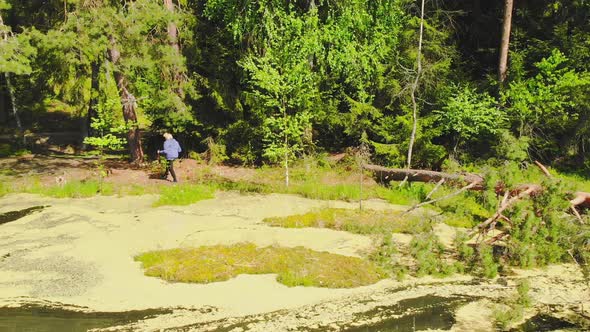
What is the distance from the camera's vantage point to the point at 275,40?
56.6 ft

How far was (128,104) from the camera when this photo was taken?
18656 mm

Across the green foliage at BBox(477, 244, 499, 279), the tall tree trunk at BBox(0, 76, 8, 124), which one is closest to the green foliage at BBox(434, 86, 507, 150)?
the green foliage at BBox(477, 244, 499, 279)

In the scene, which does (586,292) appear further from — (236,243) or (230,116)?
(230,116)

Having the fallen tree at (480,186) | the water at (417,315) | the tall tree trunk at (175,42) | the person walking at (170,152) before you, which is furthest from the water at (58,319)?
the tall tree trunk at (175,42)

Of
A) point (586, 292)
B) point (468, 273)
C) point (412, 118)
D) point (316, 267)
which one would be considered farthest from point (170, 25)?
point (586, 292)

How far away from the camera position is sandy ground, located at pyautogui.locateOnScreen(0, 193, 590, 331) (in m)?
8.48

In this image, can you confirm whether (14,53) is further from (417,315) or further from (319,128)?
(417,315)

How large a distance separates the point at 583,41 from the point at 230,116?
13.8 m

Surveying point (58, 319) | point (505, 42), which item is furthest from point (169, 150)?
point (505, 42)

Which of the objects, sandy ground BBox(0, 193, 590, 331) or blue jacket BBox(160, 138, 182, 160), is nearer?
sandy ground BBox(0, 193, 590, 331)

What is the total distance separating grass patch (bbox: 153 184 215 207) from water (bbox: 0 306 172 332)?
629 cm

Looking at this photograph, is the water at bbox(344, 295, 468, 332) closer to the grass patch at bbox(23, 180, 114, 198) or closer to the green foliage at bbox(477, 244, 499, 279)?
the green foliage at bbox(477, 244, 499, 279)

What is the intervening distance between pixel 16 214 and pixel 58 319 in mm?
6765

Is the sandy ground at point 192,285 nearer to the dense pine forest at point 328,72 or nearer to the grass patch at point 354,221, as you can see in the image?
the grass patch at point 354,221
